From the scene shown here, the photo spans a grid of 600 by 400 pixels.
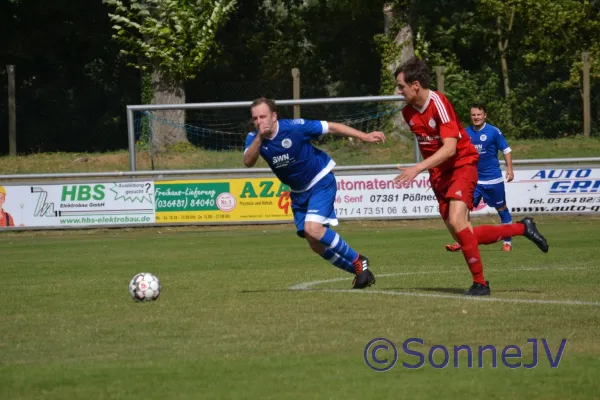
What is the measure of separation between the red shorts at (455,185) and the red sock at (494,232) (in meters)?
0.78

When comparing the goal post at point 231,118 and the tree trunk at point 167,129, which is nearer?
the goal post at point 231,118

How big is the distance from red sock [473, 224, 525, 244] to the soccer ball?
10.1ft

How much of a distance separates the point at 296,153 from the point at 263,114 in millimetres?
525

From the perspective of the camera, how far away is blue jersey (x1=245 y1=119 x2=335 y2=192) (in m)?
10.2

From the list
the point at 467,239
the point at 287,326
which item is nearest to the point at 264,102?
the point at 467,239

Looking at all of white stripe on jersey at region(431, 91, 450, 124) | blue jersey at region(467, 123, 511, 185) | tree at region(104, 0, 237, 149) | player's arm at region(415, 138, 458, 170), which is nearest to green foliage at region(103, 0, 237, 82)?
tree at region(104, 0, 237, 149)

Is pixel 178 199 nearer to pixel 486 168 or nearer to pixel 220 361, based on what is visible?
pixel 486 168

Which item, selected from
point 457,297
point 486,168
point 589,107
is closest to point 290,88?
Answer: point 589,107

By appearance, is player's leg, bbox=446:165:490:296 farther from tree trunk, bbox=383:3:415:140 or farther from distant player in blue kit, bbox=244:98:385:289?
tree trunk, bbox=383:3:415:140

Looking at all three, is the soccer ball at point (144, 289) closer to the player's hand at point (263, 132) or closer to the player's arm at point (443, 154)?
the player's hand at point (263, 132)

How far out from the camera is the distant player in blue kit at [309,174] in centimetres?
1014

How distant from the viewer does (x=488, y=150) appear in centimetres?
1591

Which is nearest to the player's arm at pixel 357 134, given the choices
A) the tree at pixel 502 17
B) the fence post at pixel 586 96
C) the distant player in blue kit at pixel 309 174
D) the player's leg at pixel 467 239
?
the distant player in blue kit at pixel 309 174

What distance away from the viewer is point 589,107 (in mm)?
25000
